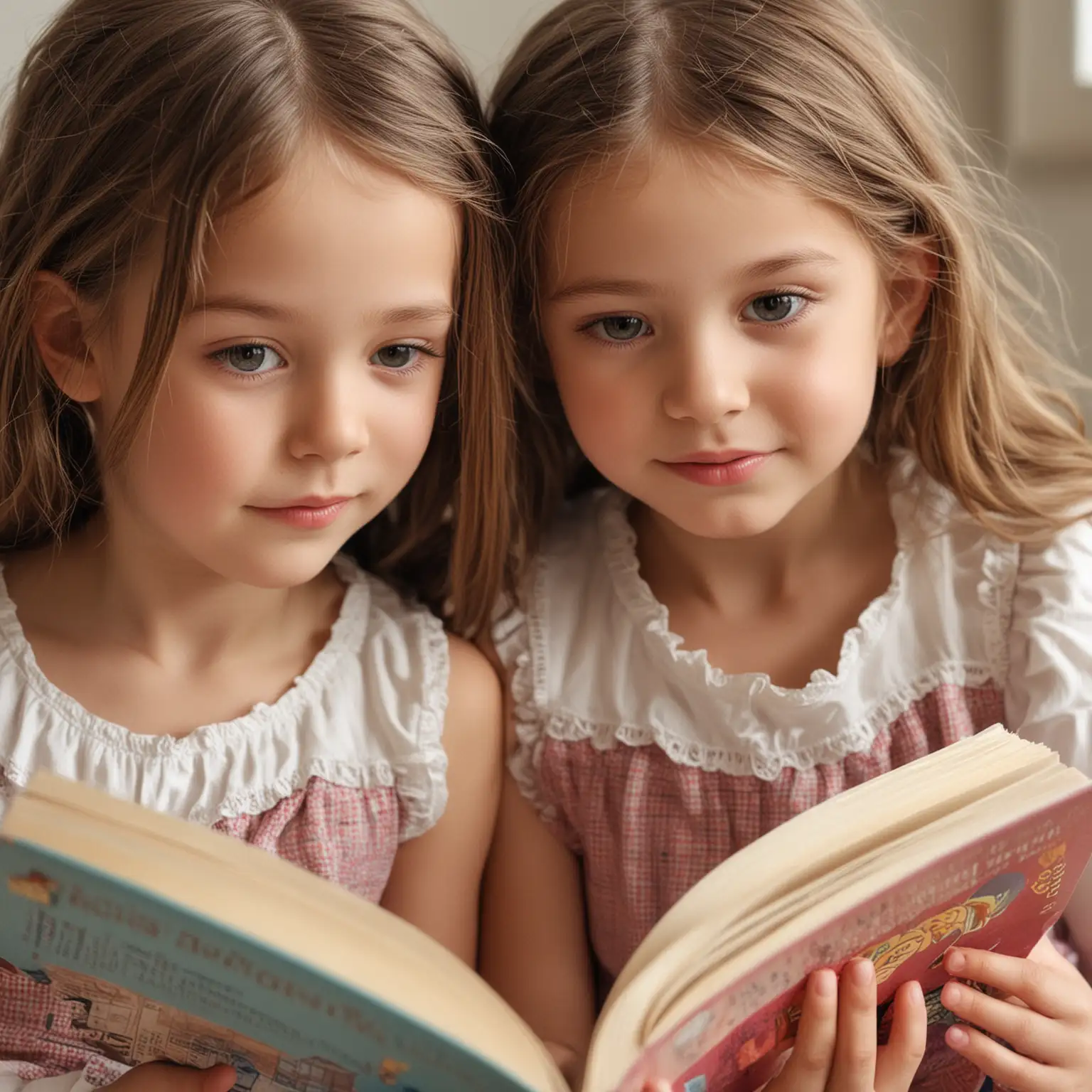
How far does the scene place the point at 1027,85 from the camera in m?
1.32

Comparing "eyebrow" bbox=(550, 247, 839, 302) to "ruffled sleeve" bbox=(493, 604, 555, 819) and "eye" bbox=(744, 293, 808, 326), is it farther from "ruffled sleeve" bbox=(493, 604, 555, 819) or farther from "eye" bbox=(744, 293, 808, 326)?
"ruffled sleeve" bbox=(493, 604, 555, 819)

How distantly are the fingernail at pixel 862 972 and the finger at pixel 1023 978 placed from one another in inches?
2.7

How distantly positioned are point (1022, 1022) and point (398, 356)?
54cm

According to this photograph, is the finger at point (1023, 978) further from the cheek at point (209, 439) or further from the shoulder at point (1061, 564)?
the cheek at point (209, 439)

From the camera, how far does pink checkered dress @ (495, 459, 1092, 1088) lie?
3.12 feet

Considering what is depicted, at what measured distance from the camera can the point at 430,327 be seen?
0.87 m

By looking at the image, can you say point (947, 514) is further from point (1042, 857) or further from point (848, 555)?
point (1042, 857)

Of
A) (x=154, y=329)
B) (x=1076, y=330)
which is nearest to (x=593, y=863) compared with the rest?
(x=154, y=329)

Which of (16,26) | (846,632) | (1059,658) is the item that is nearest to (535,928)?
(846,632)

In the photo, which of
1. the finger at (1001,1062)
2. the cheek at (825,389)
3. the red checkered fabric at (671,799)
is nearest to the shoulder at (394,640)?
the red checkered fabric at (671,799)

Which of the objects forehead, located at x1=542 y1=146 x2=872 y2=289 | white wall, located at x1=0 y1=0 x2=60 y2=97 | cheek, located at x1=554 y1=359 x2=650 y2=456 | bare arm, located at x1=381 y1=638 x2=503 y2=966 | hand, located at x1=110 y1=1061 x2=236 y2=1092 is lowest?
bare arm, located at x1=381 y1=638 x2=503 y2=966

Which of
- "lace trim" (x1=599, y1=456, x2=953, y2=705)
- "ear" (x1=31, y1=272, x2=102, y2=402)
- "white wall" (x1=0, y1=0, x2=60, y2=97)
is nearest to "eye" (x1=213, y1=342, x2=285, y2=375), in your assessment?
"ear" (x1=31, y1=272, x2=102, y2=402)

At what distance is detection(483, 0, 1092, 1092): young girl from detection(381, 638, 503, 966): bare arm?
3cm

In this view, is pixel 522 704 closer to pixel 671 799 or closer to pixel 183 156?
pixel 671 799
